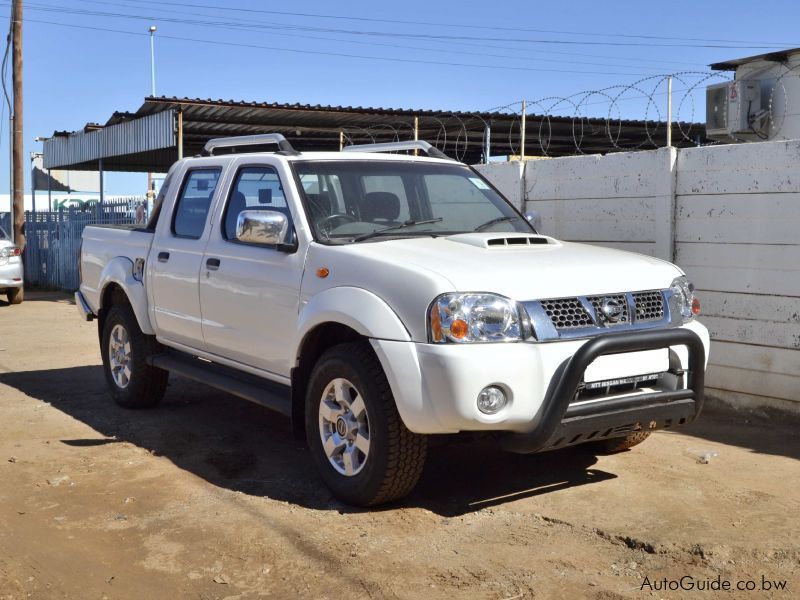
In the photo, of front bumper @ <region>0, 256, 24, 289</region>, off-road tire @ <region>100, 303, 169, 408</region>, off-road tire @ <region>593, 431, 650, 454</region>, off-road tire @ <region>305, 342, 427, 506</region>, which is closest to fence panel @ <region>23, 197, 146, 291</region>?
front bumper @ <region>0, 256, 24, 289</region>

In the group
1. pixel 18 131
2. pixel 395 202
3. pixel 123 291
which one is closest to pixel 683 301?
pixel 395 202

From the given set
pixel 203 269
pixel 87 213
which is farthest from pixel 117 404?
pixel 87 213

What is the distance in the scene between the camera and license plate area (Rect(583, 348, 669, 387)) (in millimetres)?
4656

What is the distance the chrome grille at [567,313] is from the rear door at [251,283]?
1.45 metres

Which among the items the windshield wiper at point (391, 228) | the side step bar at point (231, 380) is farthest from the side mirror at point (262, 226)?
the side step bar at point (231, 380)

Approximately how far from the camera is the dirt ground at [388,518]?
13.5 feet

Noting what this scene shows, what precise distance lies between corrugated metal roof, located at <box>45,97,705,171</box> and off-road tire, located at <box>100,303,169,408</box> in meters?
6.28

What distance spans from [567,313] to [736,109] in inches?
355

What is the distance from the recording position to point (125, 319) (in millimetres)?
7422

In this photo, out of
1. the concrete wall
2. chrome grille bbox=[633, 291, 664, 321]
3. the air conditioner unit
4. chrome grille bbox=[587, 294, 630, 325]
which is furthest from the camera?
the air conditioner unit

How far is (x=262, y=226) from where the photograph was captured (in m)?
5.34

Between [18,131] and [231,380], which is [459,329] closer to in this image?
[231,380]

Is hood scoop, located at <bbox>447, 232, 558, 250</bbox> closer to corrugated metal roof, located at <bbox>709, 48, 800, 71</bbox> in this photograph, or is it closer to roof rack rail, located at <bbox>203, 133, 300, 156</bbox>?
roof rack rail, located at <bbox>203, 133, 300, 156</bbox>
